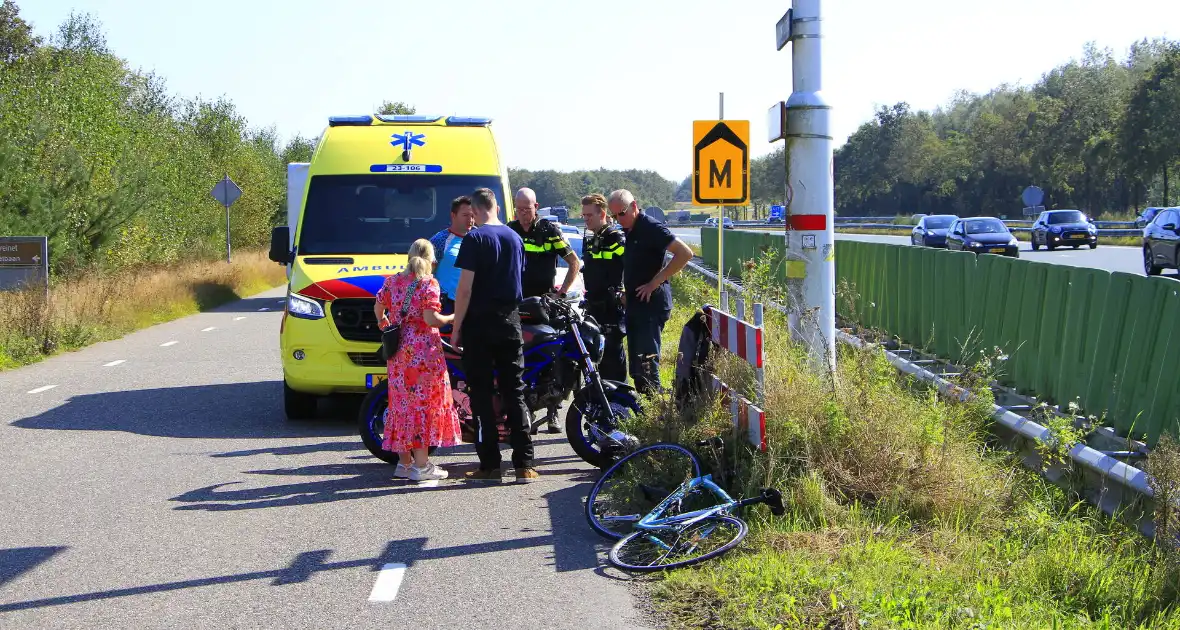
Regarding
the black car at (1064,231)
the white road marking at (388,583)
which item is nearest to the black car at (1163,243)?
the black car at (1064,231)

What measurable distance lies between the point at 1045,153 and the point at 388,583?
8545 centimetres

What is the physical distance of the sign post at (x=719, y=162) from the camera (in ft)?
41.4

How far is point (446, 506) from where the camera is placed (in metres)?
7.80

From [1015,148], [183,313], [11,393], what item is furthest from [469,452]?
[1015,148]

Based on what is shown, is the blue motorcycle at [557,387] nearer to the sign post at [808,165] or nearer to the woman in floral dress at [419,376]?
the woman in floral dress at [419,376]

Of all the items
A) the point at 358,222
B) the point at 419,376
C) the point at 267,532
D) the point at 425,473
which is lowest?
the point at 425,473

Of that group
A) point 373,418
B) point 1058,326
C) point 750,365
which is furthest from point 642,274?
point 1058,326

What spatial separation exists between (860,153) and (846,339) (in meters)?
118

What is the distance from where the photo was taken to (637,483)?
7.46 m

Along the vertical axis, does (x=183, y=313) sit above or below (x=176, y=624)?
below

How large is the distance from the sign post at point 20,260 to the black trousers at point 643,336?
1281 cm

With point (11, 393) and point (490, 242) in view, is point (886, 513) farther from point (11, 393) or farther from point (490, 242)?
point (11, 393)

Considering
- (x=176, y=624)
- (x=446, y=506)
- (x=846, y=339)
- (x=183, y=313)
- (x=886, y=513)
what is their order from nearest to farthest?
(x=176, y=624), (x=886, y=513), (x=446, y=506), (x=846, y=339), (x=183, y=313)

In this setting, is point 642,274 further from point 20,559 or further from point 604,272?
point 20,559
